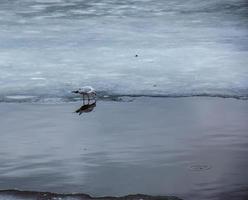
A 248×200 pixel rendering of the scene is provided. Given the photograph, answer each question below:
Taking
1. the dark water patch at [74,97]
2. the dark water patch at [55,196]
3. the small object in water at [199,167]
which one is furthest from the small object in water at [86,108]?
the dark water patch at [55,196]

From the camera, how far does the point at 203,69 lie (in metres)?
9.03

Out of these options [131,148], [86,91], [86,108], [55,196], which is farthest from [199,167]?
[86,91]

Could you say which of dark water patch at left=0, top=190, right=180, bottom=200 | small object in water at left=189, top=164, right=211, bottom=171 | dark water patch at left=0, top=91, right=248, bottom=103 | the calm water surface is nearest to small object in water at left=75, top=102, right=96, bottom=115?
the calm water surface

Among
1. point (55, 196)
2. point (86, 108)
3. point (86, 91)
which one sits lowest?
point (55, 196)

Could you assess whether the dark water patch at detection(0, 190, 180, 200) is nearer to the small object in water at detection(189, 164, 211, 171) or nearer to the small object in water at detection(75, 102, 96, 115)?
the small object in water at detection(189, 164, 211, 171)

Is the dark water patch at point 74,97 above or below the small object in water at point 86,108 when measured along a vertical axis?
above

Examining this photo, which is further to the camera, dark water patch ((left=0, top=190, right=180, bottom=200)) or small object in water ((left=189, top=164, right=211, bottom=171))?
small object in water ((left=189, top=164, right=211, bottom=171))

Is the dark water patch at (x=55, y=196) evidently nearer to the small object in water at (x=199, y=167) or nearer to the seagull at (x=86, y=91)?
the small object in water at (x=199, y=167)

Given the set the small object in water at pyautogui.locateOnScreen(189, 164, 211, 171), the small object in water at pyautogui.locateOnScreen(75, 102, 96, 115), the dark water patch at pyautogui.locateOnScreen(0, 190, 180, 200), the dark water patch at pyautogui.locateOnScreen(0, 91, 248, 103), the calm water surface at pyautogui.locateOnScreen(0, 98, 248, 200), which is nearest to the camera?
the dark water patch at pyautogui.locateOnScreen(0, 190, 180, 200)

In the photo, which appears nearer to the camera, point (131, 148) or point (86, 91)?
point (131, 148)

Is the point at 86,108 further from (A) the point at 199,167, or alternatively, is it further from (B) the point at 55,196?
(B) the point at 55,196

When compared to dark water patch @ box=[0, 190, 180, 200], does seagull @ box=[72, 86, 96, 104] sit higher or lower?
higher

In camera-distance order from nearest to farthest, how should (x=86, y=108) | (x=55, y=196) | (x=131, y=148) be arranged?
(x=55, y=196) → (x=131, y=148) → (x=86, y=108)

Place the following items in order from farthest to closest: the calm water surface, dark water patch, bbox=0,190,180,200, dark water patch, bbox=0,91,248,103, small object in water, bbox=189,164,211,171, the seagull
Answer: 1. dark water patch, bbox=0,91,248,103
2. the seagull
3. small object in water, bbox=189,164,211,171
4. the calm water surface
5. dark water patch, bbox=0,190,180,200
